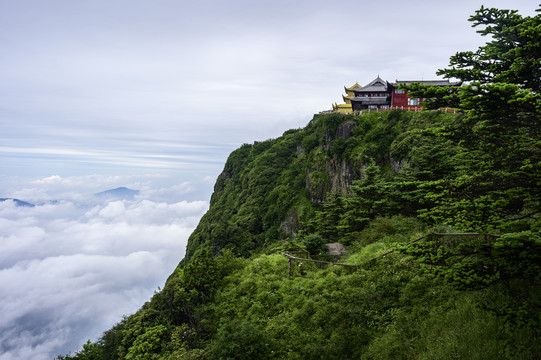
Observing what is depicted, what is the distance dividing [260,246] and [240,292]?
32.4 m

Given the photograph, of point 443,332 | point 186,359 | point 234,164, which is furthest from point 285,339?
point 234,164

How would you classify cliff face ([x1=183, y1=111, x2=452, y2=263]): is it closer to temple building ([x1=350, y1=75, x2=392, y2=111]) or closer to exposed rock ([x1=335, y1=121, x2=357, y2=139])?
exposed rock ([x1=335, y1=121, x2=357, y2=139])

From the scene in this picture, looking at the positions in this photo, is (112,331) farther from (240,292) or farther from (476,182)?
(476,182)

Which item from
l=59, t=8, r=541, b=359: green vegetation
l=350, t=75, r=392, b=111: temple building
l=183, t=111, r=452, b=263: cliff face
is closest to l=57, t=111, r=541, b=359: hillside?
l=59, t=8, r=541, b=359: green vegetation

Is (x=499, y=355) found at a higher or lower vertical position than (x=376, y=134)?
lower

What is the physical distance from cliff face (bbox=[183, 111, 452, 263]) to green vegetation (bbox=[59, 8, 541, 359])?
14346 mm

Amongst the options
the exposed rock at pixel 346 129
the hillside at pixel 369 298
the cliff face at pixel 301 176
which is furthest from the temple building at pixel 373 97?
the hillside at pixel 369 298

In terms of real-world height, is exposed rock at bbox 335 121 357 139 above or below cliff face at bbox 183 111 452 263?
above

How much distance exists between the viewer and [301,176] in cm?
5253

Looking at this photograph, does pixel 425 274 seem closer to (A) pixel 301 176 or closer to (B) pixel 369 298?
(B) pixel 369 298

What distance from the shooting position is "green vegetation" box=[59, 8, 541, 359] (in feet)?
20.8

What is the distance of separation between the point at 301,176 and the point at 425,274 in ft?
147

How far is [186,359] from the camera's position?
1086cm

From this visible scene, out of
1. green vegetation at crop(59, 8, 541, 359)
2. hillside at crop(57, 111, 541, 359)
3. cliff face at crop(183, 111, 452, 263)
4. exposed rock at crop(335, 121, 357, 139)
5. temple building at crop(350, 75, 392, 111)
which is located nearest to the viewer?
green vegetation at crop(59, 8, 541, 359)
